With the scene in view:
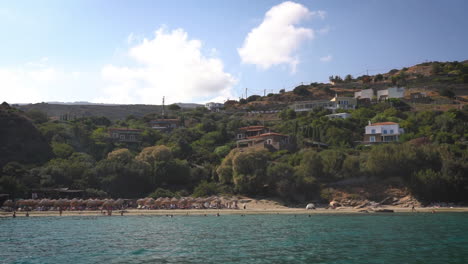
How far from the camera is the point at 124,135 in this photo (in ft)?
261

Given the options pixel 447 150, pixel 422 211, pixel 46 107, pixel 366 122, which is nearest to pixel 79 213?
pixel 422 211

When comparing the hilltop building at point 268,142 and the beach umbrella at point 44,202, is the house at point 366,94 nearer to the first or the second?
the hilltop building at point 268,142

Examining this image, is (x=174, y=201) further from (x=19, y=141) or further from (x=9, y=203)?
(x=19, y=141)

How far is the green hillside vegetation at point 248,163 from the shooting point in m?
49.0

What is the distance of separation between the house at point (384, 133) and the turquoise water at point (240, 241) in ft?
102

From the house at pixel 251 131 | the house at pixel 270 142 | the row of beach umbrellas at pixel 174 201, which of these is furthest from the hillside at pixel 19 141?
the house at pixel 251 131

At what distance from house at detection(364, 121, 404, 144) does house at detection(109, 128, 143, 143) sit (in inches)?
1606

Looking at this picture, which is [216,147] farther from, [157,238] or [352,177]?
[157,238]

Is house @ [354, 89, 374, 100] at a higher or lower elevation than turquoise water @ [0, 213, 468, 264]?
higher

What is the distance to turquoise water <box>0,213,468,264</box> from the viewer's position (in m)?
20.3

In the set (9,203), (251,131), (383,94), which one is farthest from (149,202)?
(383,94)

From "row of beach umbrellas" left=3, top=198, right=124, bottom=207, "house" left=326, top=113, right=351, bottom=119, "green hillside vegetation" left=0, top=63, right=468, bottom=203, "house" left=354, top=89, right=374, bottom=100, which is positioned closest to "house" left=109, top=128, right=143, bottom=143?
"green hillside vegetation" left=0, top=63, right=468, bottom=203

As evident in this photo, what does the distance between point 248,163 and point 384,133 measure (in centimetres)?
2748

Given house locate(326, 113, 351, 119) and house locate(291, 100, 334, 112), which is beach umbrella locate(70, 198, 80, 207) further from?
house locate(291, 100, 334, 112)
